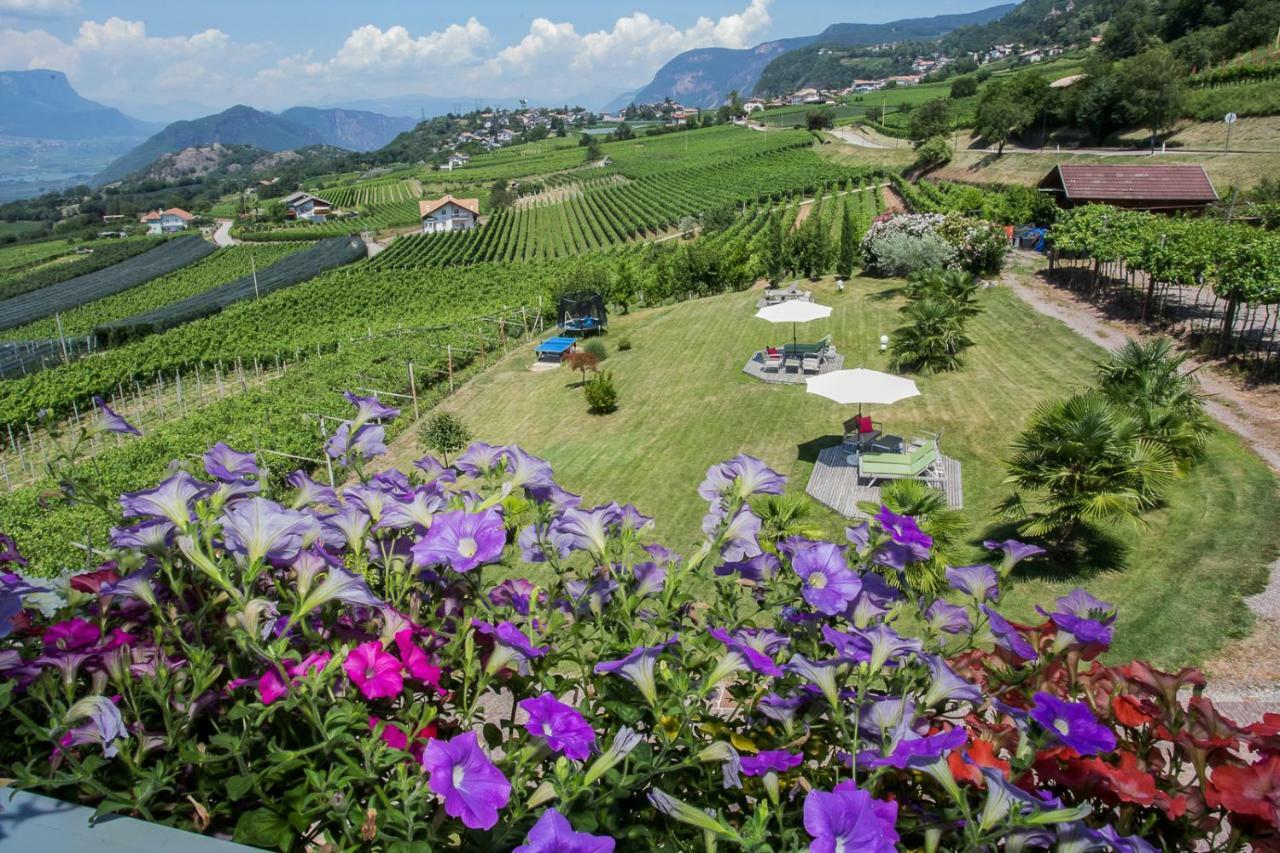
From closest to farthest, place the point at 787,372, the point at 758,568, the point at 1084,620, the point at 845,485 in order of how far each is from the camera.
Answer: the point at 1084,620, the point at 758,568, the point at 845,485, the point at 787,372

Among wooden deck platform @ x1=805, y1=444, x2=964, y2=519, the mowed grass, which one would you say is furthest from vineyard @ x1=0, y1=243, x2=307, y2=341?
wooden deck platform @ x1=805, y1=444, x2=964, y2=519

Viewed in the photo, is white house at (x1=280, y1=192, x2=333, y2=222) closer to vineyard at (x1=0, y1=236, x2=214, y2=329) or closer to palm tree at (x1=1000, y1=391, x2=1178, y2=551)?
vineyard at (x1=0, y1=236, x2=214, y2=329)

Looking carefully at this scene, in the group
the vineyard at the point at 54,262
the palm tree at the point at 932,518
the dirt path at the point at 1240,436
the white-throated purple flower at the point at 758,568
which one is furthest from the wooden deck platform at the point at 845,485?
the vineyard at the point at 54,262

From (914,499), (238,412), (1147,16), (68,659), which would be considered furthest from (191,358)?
(1147,16)

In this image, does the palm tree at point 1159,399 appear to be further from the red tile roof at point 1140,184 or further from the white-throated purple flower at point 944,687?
the red tile roof at point 1140,184

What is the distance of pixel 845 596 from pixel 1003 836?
53 centimetres

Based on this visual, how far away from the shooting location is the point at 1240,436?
12672 mm

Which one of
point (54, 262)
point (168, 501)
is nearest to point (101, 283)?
point (54, 262)

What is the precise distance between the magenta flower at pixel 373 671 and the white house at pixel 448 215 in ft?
272

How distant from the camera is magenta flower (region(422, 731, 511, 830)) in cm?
126

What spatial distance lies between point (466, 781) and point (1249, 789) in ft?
4.86

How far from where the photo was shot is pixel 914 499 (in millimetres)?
8789

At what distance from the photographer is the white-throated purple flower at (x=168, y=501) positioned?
161 centimetres

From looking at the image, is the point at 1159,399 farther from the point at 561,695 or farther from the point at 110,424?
the point at 110,424
